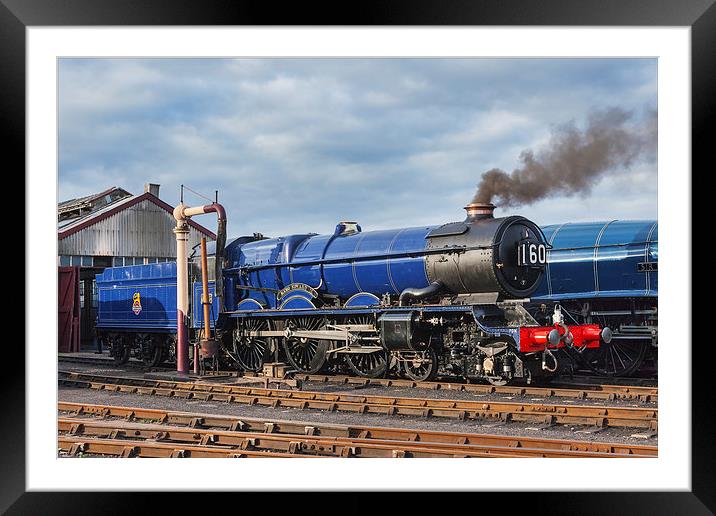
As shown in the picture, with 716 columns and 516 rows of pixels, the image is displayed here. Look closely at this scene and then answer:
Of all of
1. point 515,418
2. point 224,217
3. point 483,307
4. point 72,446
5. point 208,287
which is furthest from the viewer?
point 208,287

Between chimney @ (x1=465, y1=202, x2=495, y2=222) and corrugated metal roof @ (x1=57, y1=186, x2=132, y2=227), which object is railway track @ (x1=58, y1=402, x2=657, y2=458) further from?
corrugated metal roof @ (x1=57, y1=186, x2=132, y2=227)

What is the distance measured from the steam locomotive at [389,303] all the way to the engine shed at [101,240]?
Result: 250 inches

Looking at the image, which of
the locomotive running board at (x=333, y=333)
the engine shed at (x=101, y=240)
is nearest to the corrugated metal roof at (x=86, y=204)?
the engine shed at (x=101, y=240)

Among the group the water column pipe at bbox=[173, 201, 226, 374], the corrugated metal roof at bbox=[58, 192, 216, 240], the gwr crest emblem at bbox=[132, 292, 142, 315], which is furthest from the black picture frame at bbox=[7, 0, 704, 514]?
the corrugated metal roof at bbox=[58, 192, 216, 240]

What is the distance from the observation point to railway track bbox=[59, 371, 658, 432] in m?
10.0

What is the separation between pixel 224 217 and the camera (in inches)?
616

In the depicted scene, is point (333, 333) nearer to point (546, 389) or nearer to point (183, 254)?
point (183, 254)

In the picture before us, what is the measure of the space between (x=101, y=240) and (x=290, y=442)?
17.2 meters
